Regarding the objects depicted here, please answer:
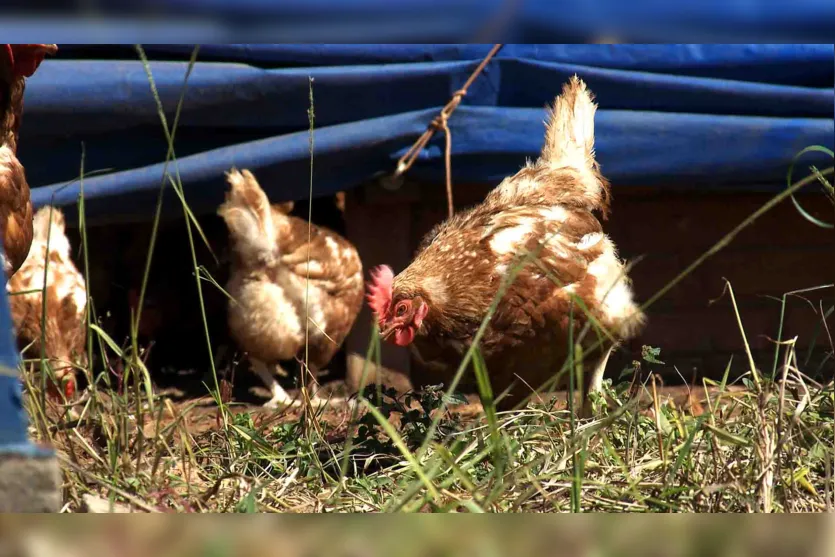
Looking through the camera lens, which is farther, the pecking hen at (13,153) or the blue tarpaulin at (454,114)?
the blue tarpaulin at (454,114)

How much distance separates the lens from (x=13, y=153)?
235 centimetres

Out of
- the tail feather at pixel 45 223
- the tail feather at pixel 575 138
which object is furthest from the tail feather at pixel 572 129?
the tail feather at pixel 45 223

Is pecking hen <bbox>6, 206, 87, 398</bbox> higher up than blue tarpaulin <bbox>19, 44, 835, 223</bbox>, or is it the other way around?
blue tarpaulin <bbox>19, 44, 835, 223</bbox>

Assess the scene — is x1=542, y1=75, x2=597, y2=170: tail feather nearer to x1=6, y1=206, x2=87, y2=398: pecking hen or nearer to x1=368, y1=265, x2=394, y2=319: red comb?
x1=368, y1=265, x2=394, y2=319: red comb

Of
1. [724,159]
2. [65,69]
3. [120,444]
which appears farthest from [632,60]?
[120,444]

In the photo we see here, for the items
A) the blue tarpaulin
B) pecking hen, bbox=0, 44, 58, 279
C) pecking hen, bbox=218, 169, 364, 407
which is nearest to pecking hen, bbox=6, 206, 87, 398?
the blue tarpaulin

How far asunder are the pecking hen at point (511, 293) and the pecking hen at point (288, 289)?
1.20 meters

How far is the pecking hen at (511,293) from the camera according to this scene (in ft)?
8.30

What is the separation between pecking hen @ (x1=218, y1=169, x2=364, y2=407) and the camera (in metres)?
3.98

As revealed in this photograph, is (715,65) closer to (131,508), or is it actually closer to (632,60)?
(632,60)

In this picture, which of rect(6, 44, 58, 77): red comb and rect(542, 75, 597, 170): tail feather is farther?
rect(542, 75, 597, 170): tail feather

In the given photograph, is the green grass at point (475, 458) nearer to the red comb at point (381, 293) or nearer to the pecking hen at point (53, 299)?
the red comb at point (381, 293)

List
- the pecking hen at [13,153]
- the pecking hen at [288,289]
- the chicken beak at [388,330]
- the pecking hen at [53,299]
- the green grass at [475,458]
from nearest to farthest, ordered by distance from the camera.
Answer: the green grass at [475,458], the pecking hen at [13,153], the chicken beak at [388,330], the pecking hen at [53,299], the pecking hen at [288,289]

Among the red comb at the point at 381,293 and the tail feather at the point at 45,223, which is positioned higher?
the red comb at the point at 381,293
